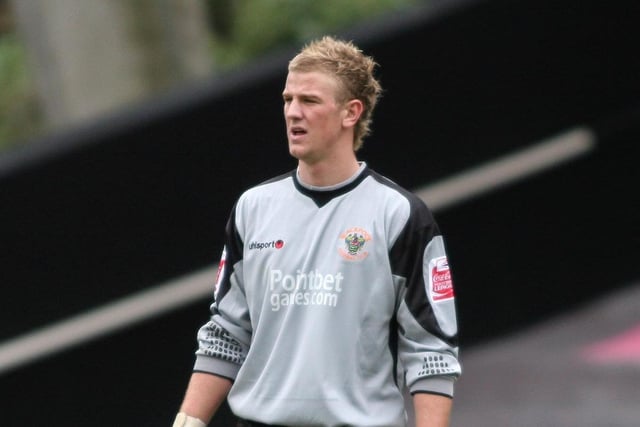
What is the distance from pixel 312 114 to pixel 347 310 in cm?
53

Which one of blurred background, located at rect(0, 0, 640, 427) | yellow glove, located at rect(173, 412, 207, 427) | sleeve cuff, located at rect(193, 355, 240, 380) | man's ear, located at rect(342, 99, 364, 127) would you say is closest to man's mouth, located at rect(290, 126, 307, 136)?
man's ear, located at rect(342, 99, 364, 127)

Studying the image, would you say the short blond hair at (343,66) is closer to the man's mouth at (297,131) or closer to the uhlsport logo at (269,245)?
the man's mouth at (297,131)

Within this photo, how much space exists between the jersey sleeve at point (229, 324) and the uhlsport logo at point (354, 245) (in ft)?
1.17

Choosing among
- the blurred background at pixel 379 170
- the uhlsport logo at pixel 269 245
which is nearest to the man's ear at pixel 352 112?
the uhlsport logo at pixel 269 245

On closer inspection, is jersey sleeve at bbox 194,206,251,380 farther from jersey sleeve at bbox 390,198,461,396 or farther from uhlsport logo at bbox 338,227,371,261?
jersey sleeve at bbox 390,198,461,396

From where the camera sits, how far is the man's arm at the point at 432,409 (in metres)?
3.80

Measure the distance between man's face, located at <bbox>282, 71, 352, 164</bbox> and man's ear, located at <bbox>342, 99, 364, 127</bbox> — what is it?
0.5 inches

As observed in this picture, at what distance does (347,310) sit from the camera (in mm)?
3830

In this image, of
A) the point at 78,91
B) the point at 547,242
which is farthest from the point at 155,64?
the point at 547,242

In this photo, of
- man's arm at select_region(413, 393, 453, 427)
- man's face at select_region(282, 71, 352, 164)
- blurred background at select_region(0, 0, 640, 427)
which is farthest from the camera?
blurred background at select_region(0, 0, 640, 427)

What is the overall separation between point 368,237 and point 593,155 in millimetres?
5311

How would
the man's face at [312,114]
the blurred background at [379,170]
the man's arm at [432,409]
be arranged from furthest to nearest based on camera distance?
1. the blurred background at [379,170]
2. the man's face at [312,114]
3. the man's arm at [432,409]

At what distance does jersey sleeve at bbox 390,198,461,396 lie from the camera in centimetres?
384

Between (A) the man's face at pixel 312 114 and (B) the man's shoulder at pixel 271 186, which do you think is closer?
(A) the man's face at pixel 312 114
